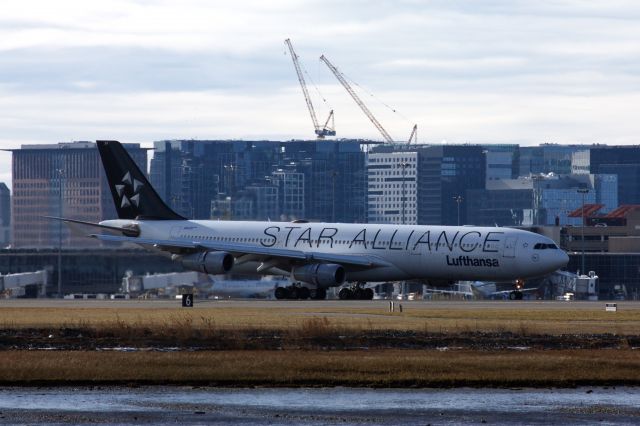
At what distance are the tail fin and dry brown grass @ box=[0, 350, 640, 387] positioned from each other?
53308mm

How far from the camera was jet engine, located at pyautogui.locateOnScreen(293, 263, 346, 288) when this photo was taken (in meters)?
93.8

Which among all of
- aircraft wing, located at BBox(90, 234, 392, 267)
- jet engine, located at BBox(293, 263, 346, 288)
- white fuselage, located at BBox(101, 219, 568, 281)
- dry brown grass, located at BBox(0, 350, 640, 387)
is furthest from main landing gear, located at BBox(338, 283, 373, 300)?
dry brown grass, located at BBox(0, 350, 640, 387)

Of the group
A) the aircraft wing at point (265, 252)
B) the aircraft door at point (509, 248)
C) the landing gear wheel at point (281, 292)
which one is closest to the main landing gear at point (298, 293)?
the landing gear wheel at point (281, 292)

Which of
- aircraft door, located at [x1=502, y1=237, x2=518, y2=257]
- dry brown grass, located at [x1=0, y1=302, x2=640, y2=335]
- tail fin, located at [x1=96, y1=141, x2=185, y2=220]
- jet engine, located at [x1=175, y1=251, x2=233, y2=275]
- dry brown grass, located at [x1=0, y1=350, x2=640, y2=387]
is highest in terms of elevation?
tail fin, located at [x1=96, y1=141, x2=185, y2=220]

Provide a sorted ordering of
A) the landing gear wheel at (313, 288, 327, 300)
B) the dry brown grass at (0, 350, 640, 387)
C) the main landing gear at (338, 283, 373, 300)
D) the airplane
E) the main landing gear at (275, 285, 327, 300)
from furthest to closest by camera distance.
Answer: the main landing gear at (338, 283, 373, 300), the main landing gear at (275, 285, 327, 300), the landing gear wheel at (313, 288, 327, 300), the airplane, the dry brown grass at (0, 350, 640, 387)

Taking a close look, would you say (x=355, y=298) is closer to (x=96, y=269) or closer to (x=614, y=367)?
(x=96, y=269)

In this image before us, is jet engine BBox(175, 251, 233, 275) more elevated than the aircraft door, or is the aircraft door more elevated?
the aircraft door

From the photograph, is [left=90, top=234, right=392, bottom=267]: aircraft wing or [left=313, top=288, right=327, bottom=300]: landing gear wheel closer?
[left=90, top=234, right=392, bottom=267]: aircraft wing

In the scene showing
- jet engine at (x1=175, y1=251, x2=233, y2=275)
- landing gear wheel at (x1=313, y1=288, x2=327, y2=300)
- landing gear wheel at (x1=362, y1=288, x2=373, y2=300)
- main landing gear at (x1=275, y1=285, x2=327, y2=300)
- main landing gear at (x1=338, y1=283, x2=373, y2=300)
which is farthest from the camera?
landing gear wheel at (x1=362, y1=288, x2=373, y2=300)

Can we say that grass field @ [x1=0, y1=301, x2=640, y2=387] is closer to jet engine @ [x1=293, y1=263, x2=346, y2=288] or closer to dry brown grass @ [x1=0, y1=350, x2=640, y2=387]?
dry brown grass @ [x1=0, y1=350, x2=640, y2=387]

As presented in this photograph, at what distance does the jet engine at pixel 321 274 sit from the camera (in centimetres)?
9382

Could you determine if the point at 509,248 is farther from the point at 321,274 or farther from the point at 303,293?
the point at 303,293

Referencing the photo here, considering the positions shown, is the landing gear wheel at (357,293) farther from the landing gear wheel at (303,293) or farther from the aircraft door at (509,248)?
the aircraft door at (509,248)

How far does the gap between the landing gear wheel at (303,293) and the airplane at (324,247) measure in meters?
0.02
